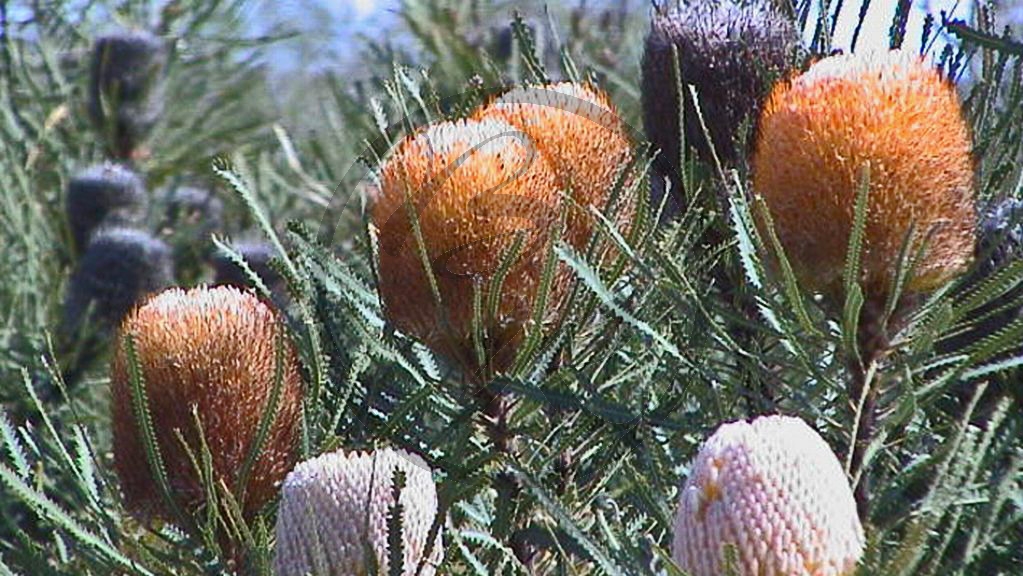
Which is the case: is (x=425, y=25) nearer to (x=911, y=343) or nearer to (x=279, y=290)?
(x=279, y=290)

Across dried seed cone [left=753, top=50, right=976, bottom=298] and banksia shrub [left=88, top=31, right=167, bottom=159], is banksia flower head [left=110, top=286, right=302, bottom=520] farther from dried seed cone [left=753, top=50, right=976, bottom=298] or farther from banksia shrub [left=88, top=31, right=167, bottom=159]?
banksia shrub [left=88, top=31, right=167, bottom=159]

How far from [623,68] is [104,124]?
75cm

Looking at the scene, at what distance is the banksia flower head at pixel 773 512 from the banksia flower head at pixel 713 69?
0.34 m

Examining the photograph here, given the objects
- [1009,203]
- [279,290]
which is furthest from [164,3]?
[1009,203]

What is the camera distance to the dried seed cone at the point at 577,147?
1041 mm

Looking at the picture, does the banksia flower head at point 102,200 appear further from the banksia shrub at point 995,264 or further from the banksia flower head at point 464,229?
the banksia shrub at point 995,264

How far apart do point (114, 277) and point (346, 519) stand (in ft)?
4.16

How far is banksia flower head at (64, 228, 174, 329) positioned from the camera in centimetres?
208

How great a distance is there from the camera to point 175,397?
3.31 ft

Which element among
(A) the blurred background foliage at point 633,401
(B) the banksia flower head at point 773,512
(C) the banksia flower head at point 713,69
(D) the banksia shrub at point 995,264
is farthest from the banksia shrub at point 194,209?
(B) the banksia flower head at point 773,512

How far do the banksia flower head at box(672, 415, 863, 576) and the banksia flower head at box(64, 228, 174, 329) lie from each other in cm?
137

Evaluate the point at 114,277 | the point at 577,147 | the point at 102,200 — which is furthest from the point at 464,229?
the point at 102,200

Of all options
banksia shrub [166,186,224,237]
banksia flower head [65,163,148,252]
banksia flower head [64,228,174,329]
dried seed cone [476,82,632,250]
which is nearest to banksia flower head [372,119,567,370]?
dried seed cone [476,82,632,250]

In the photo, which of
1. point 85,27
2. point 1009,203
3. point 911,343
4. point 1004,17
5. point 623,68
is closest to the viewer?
point 911,343
